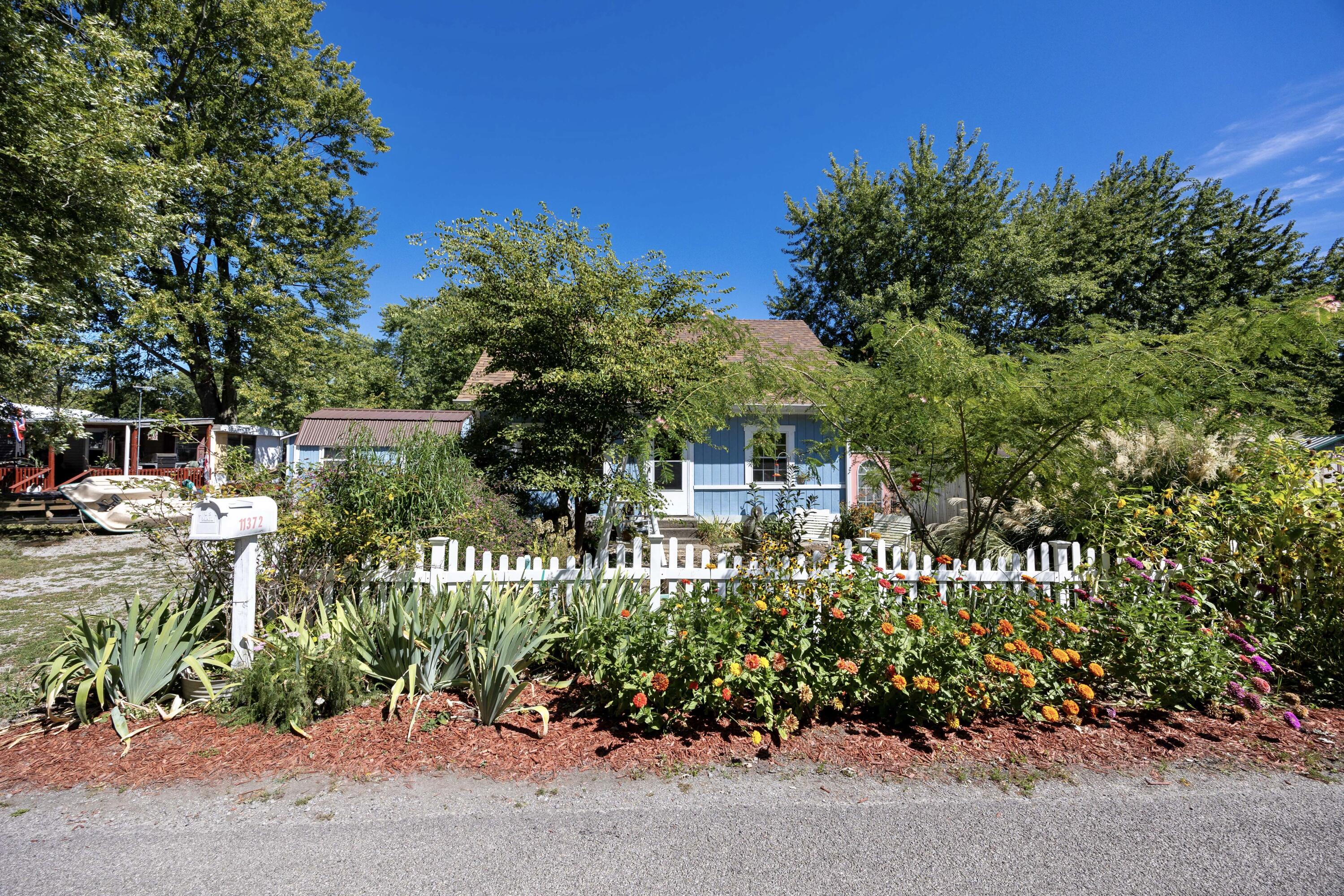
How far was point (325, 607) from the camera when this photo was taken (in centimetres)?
406

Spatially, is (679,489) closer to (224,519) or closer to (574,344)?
(574,344)

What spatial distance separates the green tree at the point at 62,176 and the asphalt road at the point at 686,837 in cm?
948

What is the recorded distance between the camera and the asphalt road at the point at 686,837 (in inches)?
84.3

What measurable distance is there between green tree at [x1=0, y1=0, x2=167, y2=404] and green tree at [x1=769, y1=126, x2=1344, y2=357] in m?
18.2

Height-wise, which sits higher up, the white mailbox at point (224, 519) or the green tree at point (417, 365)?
the green tree at point (417, 365)

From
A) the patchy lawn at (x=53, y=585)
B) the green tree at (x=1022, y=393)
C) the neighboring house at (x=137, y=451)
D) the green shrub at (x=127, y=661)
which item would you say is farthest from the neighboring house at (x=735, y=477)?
the green shrub at (x=127, y=661)

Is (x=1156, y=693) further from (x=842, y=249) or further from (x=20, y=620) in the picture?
(x=842, y=249)

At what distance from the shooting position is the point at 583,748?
10.1 feet

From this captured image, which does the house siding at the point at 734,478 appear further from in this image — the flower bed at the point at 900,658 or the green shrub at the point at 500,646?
the flower bed at the point at 900,658

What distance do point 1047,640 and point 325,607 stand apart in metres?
4.75

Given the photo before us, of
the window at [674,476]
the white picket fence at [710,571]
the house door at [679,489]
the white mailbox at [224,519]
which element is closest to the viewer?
the white mailbox at [224,519]

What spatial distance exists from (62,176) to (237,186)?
899 centimetres

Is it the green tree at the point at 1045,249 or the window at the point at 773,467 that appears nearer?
the window at the point at 773,467

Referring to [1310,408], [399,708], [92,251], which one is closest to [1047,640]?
[399,708]
